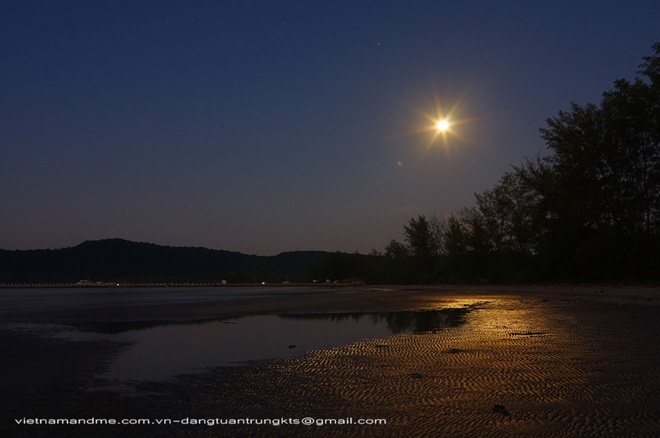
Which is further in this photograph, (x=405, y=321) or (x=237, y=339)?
(x=405, y=321)

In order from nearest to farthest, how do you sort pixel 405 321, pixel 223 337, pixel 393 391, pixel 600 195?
1. pixel 393 391
2. pixel 223 337
3. pixel 405 321
4. pixel 600 195

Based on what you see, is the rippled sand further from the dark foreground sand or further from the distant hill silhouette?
the distant hill silhouette

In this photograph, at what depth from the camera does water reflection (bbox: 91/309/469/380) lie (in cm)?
820

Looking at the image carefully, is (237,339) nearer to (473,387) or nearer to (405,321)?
(405,321)

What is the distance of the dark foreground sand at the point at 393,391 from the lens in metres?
4.46

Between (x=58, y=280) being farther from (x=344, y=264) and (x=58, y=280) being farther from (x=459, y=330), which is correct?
(x=459, y=330)

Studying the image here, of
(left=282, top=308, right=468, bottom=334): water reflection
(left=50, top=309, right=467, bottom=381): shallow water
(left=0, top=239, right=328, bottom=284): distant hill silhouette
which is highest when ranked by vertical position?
(left=0, top=239, right=328, bottom=284): distant hill silhouette

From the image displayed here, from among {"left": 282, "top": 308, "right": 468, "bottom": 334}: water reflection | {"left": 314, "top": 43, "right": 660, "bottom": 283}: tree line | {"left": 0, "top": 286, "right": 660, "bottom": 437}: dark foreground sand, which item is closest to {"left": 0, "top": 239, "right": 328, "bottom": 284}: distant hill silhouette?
{"left": 314, "top": 43, "right": 660, "bottom": 283}: tree line

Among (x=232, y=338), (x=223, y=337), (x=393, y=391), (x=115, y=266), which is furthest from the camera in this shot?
(x=115, y=266)

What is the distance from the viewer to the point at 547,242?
42281 millimetres

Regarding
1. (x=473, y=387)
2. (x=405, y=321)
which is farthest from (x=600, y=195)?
(x=473, y=387)

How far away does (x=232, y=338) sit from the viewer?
11781mm

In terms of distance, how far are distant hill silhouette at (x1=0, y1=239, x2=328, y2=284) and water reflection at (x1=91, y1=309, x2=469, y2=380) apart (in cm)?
11279

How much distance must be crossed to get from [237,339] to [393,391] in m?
6.46
